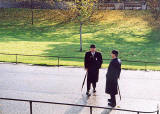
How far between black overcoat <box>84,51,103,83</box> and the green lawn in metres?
6.33

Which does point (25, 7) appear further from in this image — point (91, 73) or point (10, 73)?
point (91, 73)

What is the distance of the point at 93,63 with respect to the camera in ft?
37.2

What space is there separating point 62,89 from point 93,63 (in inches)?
79.8

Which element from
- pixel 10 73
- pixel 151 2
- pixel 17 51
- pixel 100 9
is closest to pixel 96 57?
pixel 10 73

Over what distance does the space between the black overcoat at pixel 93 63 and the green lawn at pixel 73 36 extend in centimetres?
633

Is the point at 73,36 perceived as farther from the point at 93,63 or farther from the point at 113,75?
the point at 113,75

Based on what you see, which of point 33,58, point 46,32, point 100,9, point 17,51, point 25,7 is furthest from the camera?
point 25,7

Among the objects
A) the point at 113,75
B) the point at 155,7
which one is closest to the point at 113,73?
the point at 113,75

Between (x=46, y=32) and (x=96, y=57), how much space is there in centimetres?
2654

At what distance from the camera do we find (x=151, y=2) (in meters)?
39.1

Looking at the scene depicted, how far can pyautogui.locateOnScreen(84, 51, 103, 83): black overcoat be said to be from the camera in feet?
37.2

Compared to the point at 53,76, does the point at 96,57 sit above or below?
above

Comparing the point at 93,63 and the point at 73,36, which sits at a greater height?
the point at 93,63

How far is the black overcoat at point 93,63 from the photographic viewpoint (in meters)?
11.3
